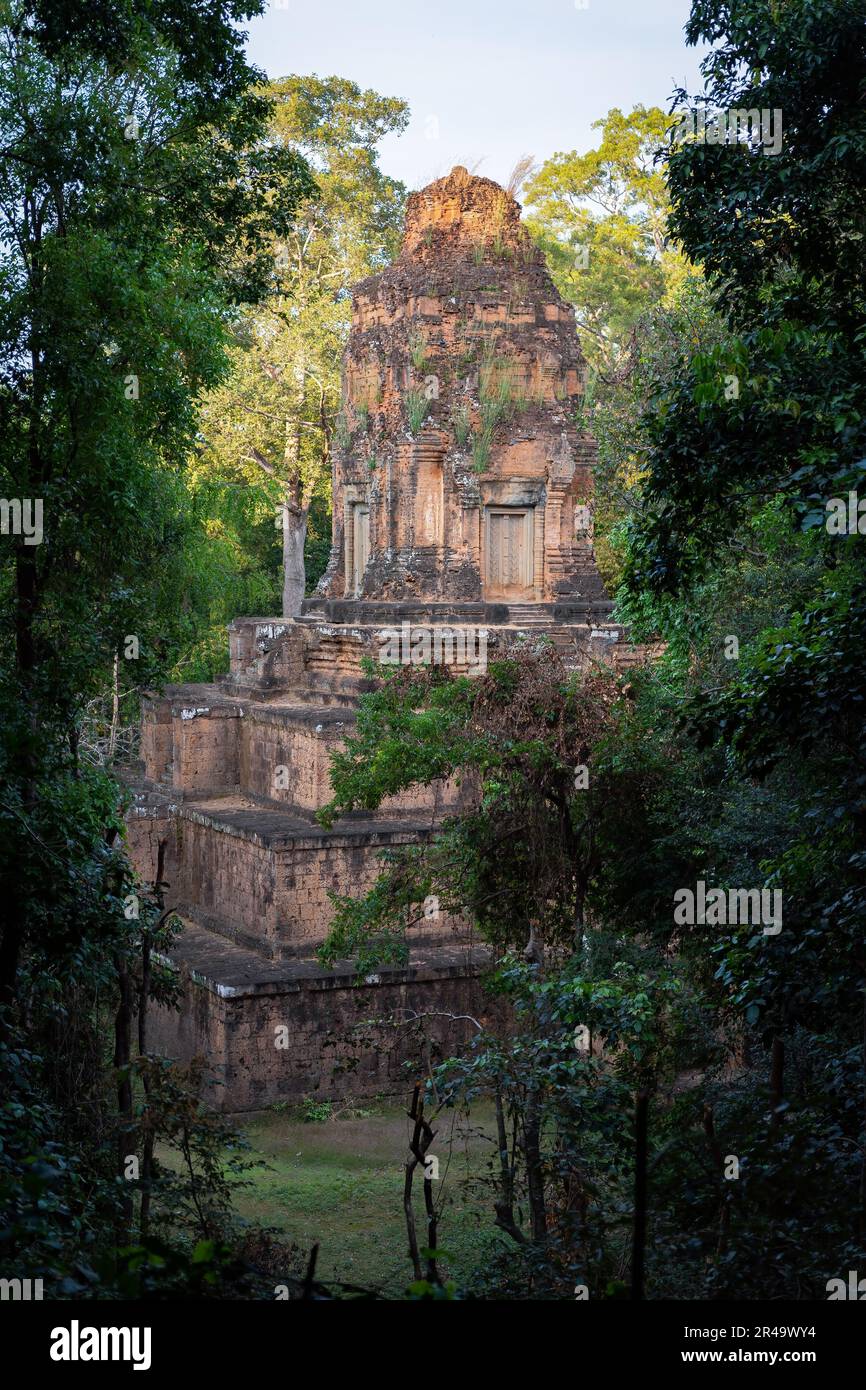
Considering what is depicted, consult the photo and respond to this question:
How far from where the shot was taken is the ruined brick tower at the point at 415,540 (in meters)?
18.7

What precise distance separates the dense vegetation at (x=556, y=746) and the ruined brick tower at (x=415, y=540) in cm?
366

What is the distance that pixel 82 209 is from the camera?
10.4 meters

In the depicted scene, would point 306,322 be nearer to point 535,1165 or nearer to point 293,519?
point 293,519

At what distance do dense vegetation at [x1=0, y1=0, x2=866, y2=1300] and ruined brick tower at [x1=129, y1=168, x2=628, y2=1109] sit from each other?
3.66 meters

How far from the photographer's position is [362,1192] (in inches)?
515

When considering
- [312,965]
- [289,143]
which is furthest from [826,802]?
[289,143]

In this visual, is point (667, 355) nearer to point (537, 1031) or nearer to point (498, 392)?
point (498, 392)

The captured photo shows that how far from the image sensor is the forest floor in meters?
11.7

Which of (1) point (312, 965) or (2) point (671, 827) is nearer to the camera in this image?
(2) point (671, 827)

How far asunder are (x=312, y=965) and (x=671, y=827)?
4942 millimetres

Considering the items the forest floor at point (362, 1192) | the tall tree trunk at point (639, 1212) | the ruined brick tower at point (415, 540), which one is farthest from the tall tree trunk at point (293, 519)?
the tall tree trunk at point (639, 1212)

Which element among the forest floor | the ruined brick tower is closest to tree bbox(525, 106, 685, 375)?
the ruined brick tower

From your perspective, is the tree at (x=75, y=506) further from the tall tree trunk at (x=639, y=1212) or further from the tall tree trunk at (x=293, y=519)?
the tall tree trunk at (x=293, y=519)

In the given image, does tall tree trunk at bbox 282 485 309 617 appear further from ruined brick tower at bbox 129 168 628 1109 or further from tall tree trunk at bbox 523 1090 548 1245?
tall tree trunk at bbox 523 1090 548 1245
